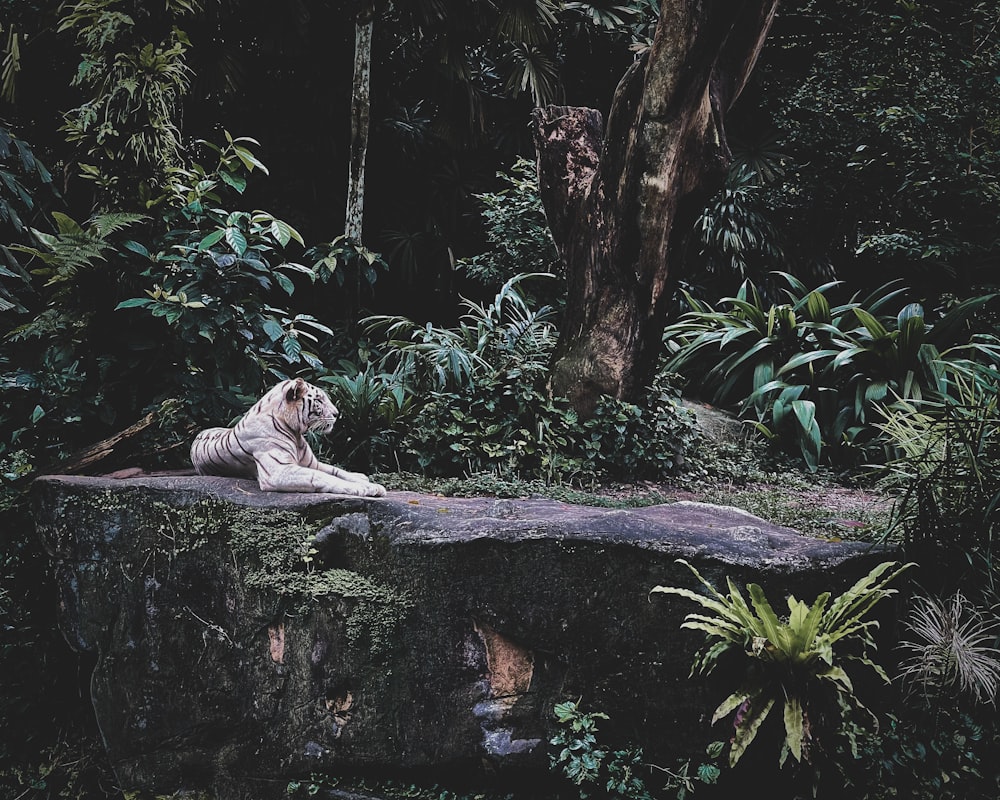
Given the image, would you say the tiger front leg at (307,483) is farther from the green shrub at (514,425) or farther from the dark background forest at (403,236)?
the green shrub at (514,425)

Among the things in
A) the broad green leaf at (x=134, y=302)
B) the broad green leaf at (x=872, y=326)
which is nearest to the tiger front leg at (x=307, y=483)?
the broad green leaf at (x=134, y=302)

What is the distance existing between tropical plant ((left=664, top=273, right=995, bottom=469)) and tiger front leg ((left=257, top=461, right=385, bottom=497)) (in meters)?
3.87

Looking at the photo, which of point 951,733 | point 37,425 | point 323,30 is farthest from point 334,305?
point 951,733

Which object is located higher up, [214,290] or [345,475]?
[214,290]

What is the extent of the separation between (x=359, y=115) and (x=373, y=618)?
20.7 feet

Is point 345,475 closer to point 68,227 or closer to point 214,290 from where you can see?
point 214,290

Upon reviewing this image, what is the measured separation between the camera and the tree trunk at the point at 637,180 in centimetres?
548

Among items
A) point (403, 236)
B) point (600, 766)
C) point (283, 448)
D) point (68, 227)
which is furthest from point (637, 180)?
point (403, 236)

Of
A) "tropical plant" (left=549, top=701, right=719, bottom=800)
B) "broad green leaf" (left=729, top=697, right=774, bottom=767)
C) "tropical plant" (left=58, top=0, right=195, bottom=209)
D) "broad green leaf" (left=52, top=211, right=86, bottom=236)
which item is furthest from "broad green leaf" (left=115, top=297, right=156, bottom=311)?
"broad green leaf" (left=729, top=697, right=774, bottom=767)

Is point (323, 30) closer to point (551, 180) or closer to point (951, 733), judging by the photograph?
point (551, 180)

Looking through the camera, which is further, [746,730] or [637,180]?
[637,180]

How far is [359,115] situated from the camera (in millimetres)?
8586

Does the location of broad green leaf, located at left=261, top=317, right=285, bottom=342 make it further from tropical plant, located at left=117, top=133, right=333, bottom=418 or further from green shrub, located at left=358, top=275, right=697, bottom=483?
green shrub, located at left=358, top=275, right=697, bottom=483

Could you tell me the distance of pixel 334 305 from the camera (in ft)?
32.8
